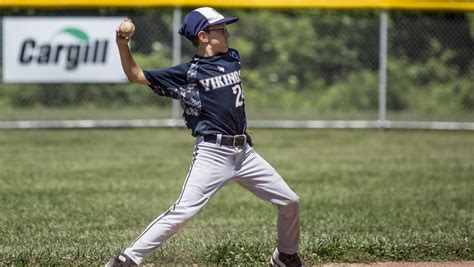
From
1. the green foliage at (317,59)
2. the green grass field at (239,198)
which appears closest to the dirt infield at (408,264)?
the green grass field at (239,198)

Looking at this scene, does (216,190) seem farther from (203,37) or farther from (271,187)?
(203,37)

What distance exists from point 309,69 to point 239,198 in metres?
8.00

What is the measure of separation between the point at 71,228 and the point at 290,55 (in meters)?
9.54

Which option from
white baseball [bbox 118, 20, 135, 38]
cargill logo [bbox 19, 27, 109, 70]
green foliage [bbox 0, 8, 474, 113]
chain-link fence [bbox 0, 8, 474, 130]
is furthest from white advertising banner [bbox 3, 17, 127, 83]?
white baseball [bbox 118, 20, 135, 38]

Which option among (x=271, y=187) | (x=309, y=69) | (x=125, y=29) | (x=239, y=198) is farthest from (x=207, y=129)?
(x=309, y=69)

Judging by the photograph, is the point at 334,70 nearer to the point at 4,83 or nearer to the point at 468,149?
the point at 468,149

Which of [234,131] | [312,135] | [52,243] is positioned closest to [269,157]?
[312,135]

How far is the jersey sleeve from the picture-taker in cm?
517

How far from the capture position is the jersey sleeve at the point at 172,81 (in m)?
5.17

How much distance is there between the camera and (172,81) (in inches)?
205

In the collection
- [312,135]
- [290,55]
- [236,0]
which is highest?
[236,0]

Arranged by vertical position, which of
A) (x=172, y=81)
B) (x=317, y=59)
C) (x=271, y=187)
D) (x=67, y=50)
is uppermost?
(x=172, y=81)

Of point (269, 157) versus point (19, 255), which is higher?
point (19, 255)

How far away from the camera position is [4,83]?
50.2 feet
